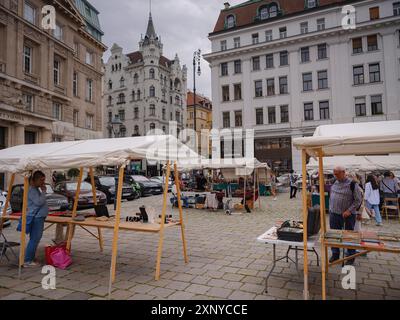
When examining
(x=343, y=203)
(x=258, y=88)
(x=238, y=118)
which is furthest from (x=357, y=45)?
(x=343, y=203)

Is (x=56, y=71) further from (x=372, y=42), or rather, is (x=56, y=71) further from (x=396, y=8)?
(x=396, y=8)

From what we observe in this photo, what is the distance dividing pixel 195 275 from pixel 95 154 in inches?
114

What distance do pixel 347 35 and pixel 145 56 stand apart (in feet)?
129

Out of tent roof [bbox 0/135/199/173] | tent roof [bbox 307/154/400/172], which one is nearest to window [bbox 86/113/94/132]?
tent roof [bbox 307/154/400/172]

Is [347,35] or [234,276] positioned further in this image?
[347,35]

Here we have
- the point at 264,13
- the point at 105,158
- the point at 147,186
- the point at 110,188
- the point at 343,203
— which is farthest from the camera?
the point at 264,13

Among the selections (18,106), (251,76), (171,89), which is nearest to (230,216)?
(18,106)

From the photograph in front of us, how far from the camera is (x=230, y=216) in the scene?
13680 millimetres

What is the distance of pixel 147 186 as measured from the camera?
2436cm

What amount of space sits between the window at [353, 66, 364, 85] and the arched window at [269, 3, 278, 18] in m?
12.4

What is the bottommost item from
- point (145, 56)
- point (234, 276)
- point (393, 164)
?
point (234, 276)

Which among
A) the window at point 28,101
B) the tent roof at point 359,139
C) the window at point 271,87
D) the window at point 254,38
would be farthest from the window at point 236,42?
the tent roof at point 359,139

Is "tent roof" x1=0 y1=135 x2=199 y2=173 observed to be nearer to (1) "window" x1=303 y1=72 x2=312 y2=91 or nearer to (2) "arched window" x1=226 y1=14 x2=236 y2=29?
(1) "window" x1=303 y1=72 x2=312 y2=91
